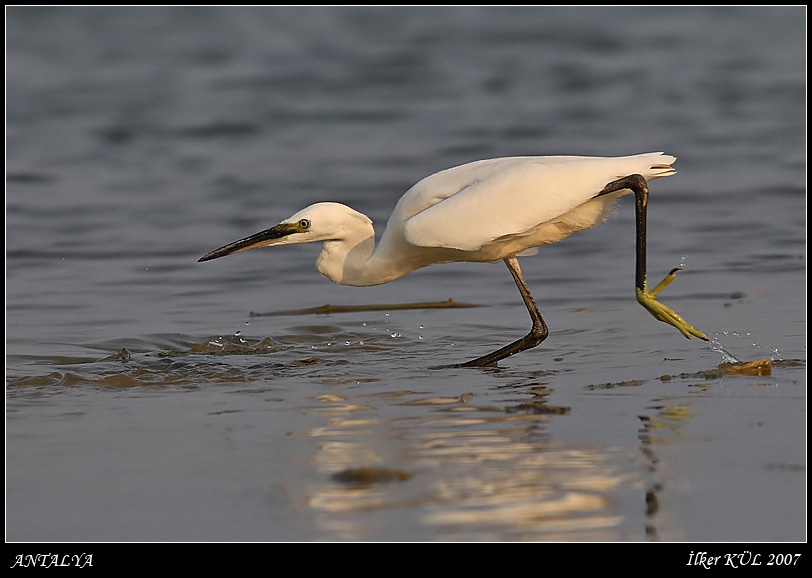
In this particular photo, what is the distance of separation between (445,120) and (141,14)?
402 inches

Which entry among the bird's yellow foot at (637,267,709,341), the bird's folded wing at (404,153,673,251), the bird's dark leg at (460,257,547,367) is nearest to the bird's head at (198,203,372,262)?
the bird's folded wing at (404,153,673,251)

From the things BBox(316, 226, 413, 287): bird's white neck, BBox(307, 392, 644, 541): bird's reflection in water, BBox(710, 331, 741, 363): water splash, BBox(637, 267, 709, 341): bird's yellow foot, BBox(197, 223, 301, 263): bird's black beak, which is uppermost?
BBox(197, 223, 301, 263): bird's black beak

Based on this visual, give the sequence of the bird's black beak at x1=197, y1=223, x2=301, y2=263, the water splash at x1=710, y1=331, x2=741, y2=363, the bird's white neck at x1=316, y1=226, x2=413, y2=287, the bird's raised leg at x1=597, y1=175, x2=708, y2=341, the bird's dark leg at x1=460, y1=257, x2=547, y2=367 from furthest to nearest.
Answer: the bird's white neck at x1=316, y1=226, x2=413, y2=287
the bird's black beak at x1=197, y1=223, x2=301, y2=263
the bird's dark leg at x1=460, y1=257, x2=547, y2=367
the bird's raised leg at x1=597, y1=175, x2=708, y2=341
the water splash at x1=710, y1=331, x2=741, y2=363

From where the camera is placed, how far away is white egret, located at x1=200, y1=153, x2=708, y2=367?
20.4 feet

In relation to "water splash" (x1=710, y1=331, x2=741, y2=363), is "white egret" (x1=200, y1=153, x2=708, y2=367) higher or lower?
higher

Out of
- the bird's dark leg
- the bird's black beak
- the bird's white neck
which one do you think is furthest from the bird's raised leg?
the bird's black beak

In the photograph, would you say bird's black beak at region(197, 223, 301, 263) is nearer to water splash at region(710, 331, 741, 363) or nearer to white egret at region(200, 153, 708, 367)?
white egret at region(200, 153, 708, 367)

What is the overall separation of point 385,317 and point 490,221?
174cm

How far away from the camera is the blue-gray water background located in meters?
4.11

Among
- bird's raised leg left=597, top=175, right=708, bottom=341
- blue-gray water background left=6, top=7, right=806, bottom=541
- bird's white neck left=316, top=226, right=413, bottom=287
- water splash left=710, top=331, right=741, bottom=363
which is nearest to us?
blue-gray water background left=6, top=7, right=806, bottom=541

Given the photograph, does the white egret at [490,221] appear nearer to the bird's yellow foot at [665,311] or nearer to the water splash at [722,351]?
the bird's yellow foot at [665,311]

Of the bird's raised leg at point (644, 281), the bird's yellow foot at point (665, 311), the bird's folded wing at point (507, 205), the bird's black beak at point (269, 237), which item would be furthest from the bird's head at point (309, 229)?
the bird's yellow foot at point (665, 311)

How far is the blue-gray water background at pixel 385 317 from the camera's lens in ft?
13.5

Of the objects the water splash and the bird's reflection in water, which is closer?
the bird's reflection in water
